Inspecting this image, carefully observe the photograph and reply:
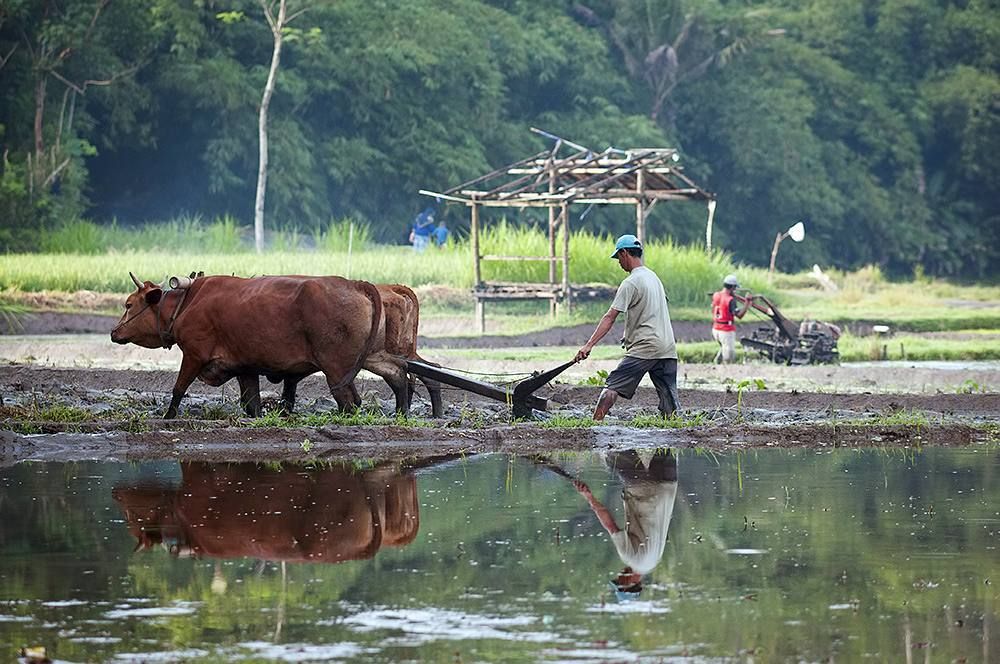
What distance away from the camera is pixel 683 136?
5625cm

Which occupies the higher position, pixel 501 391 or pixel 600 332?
pixel 600 332

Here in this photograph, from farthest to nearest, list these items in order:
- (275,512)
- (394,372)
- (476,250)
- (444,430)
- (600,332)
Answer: (476,250)
(394,372)
(444,430)
(600,332)
(275,512)

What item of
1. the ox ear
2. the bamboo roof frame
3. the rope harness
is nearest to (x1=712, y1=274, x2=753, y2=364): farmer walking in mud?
the bamboo roof frame

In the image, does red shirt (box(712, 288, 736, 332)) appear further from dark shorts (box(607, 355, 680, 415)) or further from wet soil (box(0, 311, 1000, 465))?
dark shorts (box(607, 355, 680, 415))

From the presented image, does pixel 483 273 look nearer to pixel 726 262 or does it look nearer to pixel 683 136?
pixel 726 262

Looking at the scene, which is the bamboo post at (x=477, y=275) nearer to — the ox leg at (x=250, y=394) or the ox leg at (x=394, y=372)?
the ox leg at (x=394, y=372)

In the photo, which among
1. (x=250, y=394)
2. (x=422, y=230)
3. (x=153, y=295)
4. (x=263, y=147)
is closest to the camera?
(x=250, y=394)

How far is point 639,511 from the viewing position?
443 inches

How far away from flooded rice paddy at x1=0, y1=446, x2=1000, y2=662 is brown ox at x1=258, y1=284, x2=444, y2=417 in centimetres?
209

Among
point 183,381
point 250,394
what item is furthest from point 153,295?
point 250,394

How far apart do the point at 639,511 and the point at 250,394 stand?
17.3 feet

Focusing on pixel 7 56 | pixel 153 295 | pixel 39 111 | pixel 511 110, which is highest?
pixel 7 56

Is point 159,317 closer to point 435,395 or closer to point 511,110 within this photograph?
point 435,395

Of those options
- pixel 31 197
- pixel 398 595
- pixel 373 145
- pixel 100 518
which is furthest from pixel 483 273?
pixel 398 595
